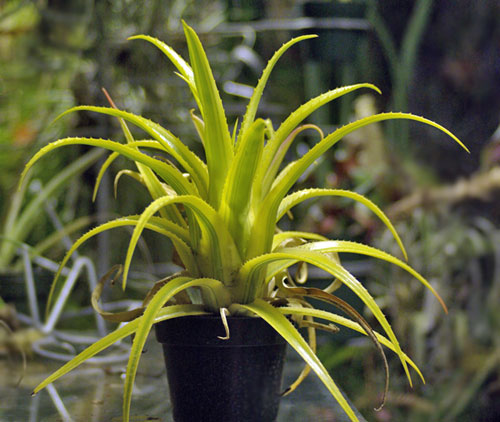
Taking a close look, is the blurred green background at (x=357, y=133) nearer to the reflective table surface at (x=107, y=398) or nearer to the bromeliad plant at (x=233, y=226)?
the reflective table surface at (x=107, y=398)

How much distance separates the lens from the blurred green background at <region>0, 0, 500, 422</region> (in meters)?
1.14

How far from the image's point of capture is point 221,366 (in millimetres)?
419

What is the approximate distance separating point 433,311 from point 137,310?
1.09m

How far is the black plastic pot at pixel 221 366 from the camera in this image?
0.41 m

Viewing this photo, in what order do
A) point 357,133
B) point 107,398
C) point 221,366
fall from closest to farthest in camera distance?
1. point 221,366
2. point 107,398
3. point 357,133

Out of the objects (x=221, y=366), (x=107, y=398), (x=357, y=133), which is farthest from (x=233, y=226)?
Answer: (x=357, y=133)

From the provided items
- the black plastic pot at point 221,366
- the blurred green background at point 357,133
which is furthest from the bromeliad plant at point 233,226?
the blurred green background at point 357,133

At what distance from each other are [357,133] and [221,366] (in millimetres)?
1306

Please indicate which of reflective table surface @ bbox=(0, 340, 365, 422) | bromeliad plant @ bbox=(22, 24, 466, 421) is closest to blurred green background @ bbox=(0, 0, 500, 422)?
reflective table surface @ bbox=(0, 340, 365, 422)

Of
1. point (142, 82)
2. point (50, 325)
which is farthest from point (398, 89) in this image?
point (50, 325)

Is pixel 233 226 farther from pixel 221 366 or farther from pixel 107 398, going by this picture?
pixel 107 398

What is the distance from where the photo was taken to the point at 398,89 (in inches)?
62.7

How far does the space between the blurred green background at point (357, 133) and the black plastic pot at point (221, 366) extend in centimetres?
50

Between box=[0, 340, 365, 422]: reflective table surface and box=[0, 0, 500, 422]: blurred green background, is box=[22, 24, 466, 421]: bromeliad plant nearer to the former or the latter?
box=[0, 340, 365, 422]: reflective table surface
